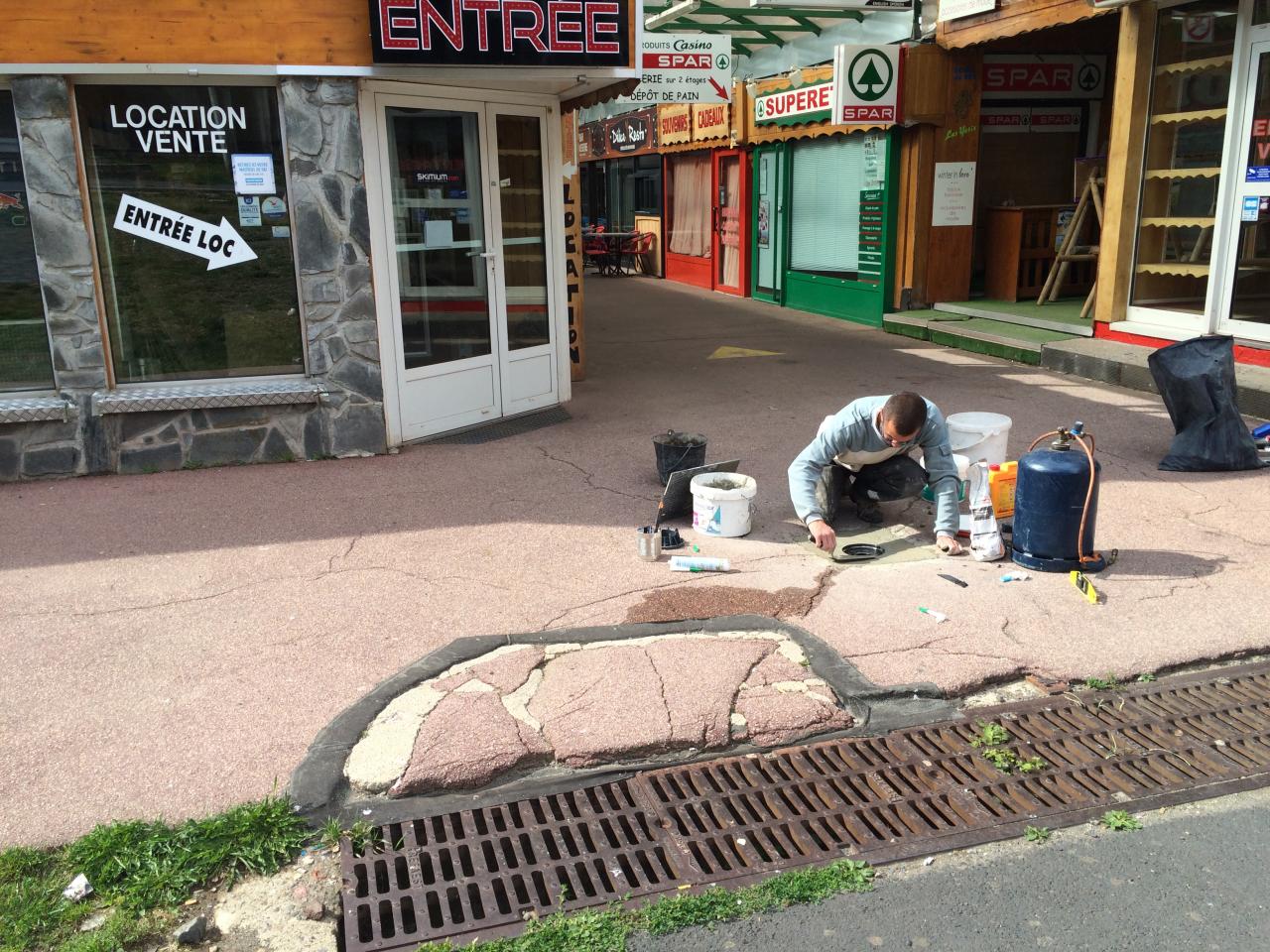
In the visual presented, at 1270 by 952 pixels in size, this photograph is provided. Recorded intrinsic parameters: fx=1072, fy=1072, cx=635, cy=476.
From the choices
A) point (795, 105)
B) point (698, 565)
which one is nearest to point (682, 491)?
point (698, 565)

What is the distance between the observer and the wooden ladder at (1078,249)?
39.1 ft

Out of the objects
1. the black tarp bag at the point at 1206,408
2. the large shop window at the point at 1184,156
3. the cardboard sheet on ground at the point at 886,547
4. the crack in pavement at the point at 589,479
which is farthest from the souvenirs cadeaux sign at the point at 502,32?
the large shop window at the point at 1184,156

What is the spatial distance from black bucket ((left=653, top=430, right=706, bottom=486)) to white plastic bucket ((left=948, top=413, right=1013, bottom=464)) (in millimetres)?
1571

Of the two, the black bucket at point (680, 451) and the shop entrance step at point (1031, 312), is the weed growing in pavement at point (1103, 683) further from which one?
the shop entrance step at point (1031, 312)

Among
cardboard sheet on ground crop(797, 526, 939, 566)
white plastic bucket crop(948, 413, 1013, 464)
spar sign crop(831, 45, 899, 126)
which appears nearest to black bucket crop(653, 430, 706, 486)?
cardboard sheet on ground crop(797, 526, 939, 566)

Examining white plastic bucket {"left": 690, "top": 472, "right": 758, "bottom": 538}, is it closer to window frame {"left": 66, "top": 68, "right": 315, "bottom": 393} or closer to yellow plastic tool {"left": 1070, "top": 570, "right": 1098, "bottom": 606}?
yellow plastic tool {"left": 1070, "top": 570, "right": 1098, "bottom": 606}

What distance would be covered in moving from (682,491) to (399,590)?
189 cm

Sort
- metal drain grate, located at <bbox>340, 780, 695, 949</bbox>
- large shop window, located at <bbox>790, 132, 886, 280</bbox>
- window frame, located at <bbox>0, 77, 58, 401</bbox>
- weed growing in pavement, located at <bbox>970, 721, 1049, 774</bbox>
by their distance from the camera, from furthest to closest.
Result: large shop window, located at <bbox>790, 132, 886, 280</bbox>, window frame, located at <bbox>0, 77, 58, 401</bbox>, weed growing in pavement, located at <bbox>970, 721, 1049, 774</bbox>, metal drain grate, located at <bbox>340, 780, 695, 949</bbox>

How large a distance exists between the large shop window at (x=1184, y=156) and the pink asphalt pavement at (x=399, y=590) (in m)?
2.24

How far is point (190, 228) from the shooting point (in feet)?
24.3

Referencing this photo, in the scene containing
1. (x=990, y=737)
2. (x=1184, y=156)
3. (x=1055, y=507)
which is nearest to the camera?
(x=990, y=737)

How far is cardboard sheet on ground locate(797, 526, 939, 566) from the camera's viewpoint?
5789 mm

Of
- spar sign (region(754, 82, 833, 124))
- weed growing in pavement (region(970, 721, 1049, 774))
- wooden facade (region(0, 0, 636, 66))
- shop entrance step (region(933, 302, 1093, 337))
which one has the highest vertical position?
spar sign (region(754, 82, 833, 124))

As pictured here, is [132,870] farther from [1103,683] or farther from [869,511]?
[869,511]
